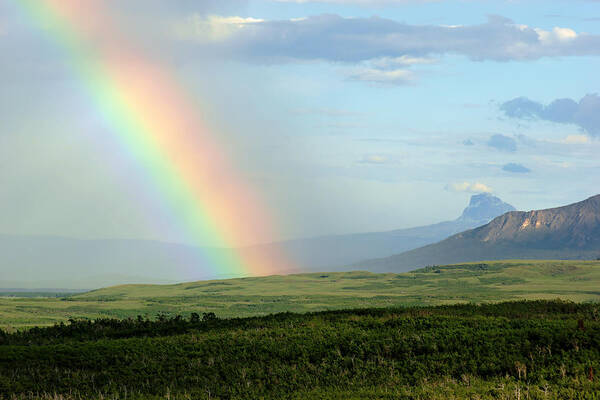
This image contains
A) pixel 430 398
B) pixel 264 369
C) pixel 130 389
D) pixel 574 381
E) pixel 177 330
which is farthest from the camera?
pixel 177 330

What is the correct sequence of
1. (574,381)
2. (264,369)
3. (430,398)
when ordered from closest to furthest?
(430,398) < (574,381) < (264,369)

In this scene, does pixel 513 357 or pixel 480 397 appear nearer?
pixel 480 397

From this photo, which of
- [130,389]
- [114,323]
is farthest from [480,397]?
[114,323]

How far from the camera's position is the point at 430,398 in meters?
29.4

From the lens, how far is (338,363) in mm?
40781

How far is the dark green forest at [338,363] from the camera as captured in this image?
110 ft

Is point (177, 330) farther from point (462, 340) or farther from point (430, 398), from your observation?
point (430, 398)

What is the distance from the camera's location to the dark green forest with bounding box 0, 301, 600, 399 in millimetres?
33438

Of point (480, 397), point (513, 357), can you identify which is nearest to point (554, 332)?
point (513, 357)

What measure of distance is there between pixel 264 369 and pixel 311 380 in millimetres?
3757

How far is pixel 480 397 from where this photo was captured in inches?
1165

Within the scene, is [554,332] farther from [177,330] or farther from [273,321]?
[177,330]

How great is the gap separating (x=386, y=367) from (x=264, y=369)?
727 cm

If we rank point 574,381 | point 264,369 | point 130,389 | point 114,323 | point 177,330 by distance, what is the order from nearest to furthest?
1. point 574,381
2. point 130,389
3. point 264,369
4. point 177,330
5. point 114,323
